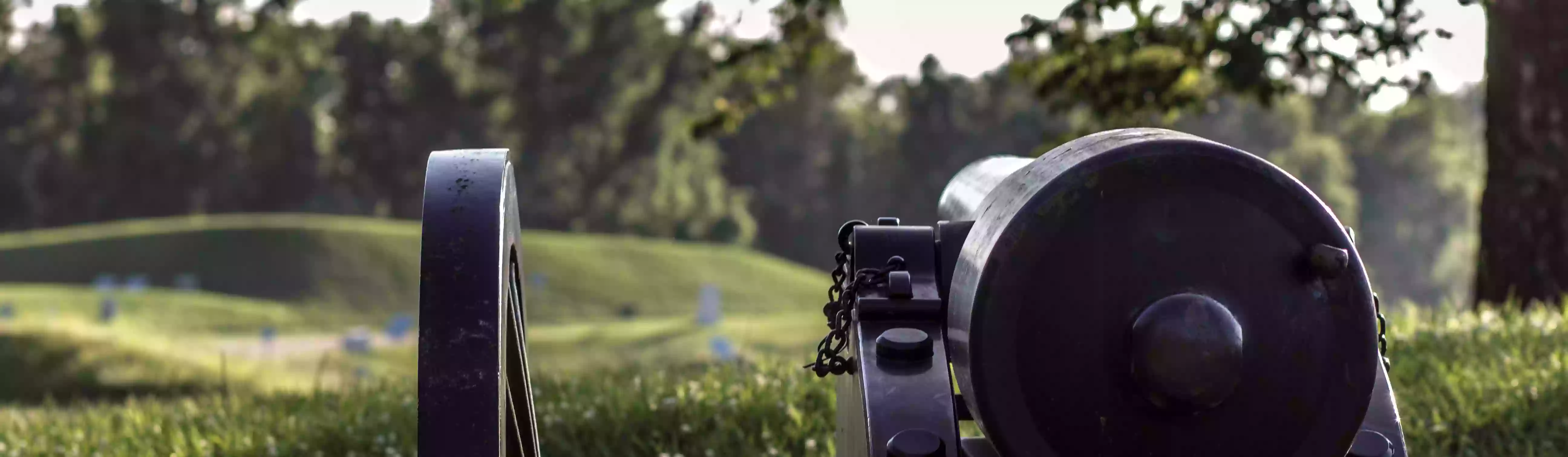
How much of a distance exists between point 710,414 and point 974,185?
216 cm

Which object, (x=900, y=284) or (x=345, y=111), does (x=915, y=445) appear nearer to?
(x=900, y=284)

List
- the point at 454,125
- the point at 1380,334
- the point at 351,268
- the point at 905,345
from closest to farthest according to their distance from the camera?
the point at 905,345 < the point at 1380,334 < the point at 351,268 < the point at 454,125

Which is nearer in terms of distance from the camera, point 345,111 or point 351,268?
point 351,268

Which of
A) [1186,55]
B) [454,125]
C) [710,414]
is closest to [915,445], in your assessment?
[710,414]

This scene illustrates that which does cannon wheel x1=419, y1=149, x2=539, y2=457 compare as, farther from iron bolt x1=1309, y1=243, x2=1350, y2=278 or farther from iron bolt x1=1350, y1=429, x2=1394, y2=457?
iron bolt x1=1350, y1=429, x2=1394, y2=457

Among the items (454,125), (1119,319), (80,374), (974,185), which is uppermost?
(974,185)

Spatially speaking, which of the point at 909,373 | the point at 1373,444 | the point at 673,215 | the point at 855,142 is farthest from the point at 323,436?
the point at 855,142

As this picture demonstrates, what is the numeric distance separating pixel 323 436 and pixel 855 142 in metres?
48.6

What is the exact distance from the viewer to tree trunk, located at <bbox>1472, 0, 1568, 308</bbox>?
7.39 m

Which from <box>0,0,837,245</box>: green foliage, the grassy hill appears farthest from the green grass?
<box>0,0,837,245</box>: green foliage

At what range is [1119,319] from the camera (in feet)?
7.59

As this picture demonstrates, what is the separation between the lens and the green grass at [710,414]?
15.7 feet

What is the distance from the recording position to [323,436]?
5348mm

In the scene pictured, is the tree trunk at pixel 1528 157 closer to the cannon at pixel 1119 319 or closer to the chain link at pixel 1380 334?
the chain link at pixel 1380 334
